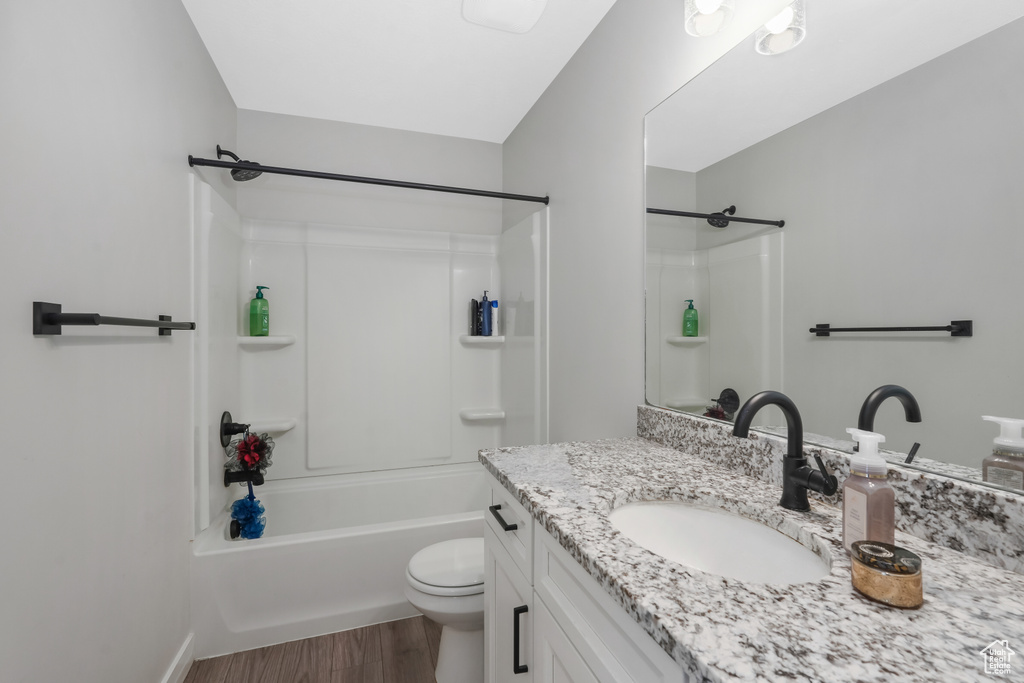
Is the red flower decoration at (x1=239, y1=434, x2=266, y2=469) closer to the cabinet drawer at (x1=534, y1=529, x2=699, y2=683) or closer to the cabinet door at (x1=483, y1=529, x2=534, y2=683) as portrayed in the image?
the cabinet door at (x1=483, y1=529, x2=534, y2=683)

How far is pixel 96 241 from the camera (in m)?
1.14

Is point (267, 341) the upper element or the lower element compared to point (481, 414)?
upper

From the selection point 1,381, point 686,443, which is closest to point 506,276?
point 686,443

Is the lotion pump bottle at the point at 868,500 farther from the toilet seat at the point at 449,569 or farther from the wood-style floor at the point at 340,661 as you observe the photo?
the wood-style floor at the point at 340,661

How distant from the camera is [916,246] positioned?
2.57ft

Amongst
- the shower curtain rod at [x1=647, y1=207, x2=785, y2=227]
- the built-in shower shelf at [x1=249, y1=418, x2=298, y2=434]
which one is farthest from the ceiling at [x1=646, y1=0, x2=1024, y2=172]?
the built-in shower shelf at [x1=249, y1=418, x2=298, y2=434]

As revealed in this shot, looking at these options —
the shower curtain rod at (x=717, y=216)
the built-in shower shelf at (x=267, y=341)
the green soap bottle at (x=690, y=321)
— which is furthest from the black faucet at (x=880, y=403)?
the built-in shower shelf at (x=267, y=341)

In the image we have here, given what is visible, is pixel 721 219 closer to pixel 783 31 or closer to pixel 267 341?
pixel 783 31

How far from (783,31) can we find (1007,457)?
3.12 ft

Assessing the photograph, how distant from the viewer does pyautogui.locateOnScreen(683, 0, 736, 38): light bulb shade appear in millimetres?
1168

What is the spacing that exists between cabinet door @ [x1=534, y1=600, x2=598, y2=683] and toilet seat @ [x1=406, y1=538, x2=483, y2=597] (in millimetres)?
625

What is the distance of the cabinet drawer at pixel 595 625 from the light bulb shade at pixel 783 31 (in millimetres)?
1189

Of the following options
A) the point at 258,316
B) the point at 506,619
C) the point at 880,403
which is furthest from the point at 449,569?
the point at 258,316

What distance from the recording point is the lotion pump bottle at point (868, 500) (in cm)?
66
